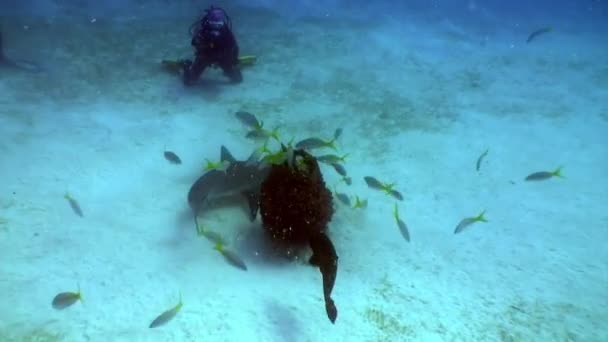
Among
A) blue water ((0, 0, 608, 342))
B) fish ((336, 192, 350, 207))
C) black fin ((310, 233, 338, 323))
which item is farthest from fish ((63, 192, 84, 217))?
fish ((336, 192, 350, 207))

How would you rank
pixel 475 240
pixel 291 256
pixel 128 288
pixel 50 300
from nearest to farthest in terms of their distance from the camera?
pixel 50 300 → pixel 128 288 → pixel 291 256 → pixel 475 240

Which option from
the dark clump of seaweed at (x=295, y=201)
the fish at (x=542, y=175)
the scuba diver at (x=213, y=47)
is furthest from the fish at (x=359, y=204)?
the scuba diver at (x=213, y=47)

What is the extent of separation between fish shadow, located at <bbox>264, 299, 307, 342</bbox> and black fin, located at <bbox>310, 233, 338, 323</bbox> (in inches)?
13.0

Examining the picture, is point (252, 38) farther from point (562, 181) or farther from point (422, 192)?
point (562, 181)

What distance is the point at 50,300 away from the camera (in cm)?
360

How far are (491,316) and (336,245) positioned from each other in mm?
1638

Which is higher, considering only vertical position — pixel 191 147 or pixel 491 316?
pixel 491 316

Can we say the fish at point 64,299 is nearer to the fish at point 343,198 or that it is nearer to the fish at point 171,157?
the fish at point 171,157

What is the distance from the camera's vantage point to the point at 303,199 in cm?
415

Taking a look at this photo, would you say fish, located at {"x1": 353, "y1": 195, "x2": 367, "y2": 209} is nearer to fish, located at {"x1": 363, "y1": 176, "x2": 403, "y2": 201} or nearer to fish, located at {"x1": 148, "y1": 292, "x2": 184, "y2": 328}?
fish, located at {"x1": 363, "y1": 176, "x2": 403, "y2": 201}

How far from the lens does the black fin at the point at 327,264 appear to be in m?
3.38

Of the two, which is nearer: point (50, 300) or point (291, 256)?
point (50, 300)

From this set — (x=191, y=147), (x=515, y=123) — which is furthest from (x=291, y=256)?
(x=515, y=123)

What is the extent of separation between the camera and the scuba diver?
7719mm
